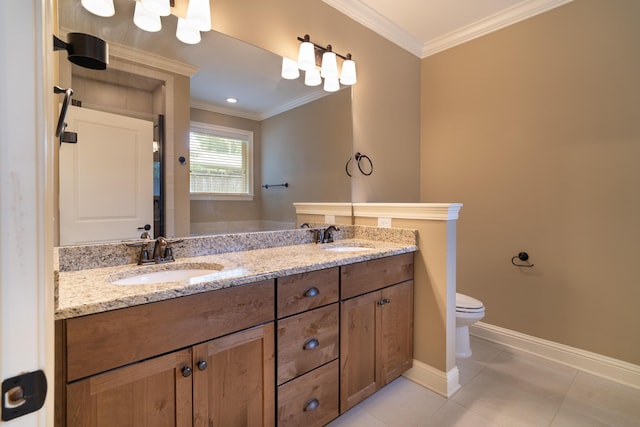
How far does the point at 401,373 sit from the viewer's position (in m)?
1.90

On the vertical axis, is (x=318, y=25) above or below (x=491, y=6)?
below

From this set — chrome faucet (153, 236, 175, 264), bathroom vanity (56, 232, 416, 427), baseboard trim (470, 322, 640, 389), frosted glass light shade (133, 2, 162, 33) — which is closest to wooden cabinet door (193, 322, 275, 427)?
bathroom vanity (56, 232, 416, 427)

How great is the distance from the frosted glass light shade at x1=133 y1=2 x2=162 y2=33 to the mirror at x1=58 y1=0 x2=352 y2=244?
21 mm

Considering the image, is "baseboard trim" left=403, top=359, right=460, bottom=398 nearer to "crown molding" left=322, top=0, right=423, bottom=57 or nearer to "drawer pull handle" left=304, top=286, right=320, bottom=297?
"drawer pull handle" left=304, top=286, right=320, bottom=297

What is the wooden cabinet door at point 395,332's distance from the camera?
177 cm

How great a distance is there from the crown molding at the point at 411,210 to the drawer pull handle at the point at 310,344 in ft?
3.37

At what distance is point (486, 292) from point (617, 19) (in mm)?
2109

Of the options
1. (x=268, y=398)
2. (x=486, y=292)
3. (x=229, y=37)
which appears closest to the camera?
(x=268, y=398)

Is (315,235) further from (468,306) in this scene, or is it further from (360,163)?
(468,306)

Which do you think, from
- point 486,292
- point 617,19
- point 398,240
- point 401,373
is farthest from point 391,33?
point 401,373

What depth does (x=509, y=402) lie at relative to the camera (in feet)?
5.78

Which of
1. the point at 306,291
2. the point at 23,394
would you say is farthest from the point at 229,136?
the point at 23,394

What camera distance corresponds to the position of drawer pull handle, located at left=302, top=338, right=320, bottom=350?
137 cm

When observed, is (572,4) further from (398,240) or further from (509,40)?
(398,240)
